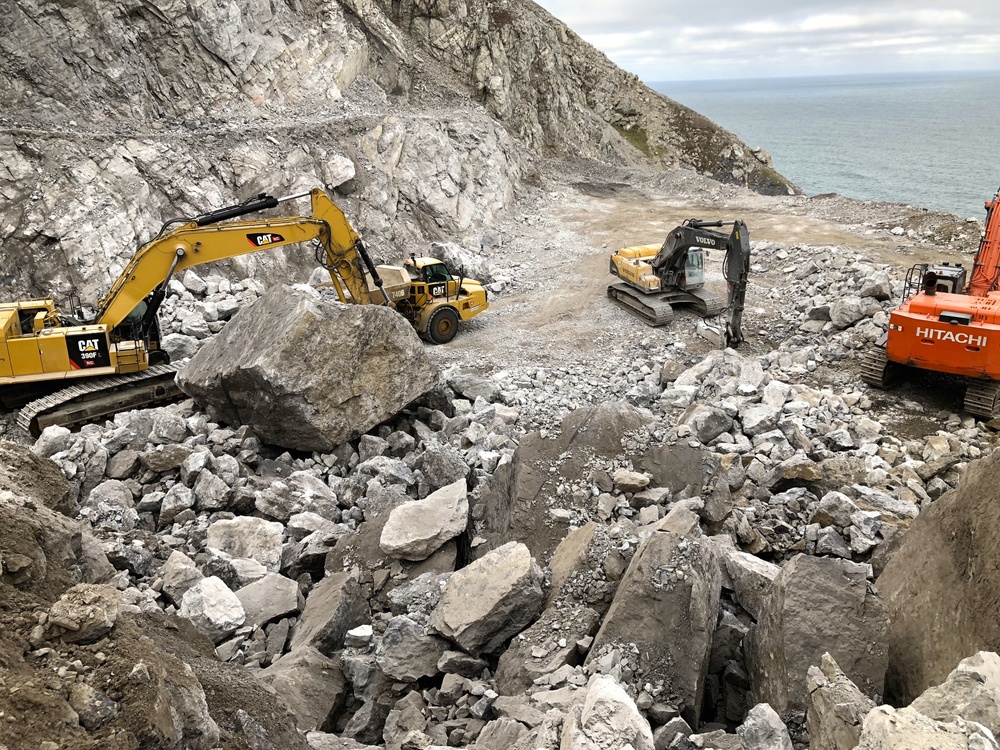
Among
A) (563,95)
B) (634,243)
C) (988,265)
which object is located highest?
(563,95)

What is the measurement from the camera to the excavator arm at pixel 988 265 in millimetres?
13250

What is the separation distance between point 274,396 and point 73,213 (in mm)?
11045

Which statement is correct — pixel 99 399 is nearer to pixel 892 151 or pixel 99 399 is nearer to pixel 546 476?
pixel 546 476

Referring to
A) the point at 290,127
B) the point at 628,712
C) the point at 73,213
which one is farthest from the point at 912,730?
the point at 290,127

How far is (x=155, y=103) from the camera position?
71.1 feet

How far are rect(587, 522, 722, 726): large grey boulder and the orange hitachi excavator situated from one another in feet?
27.6

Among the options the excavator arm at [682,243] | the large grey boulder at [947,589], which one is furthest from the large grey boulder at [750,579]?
the excavator arm at [682,243]

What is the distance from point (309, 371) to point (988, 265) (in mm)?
11943

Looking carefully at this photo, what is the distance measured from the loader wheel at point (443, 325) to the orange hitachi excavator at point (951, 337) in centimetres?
868

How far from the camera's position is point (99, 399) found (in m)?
12.9

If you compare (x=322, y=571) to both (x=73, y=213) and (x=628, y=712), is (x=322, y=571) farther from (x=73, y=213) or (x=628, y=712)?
(x=73, y=213)

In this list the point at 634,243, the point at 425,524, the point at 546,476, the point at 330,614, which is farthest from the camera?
the point at 634,243

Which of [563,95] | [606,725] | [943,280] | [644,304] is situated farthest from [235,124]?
[606,725]

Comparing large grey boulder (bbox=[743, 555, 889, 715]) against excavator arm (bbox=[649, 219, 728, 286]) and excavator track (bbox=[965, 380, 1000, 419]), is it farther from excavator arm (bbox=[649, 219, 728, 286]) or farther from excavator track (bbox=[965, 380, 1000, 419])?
excavator arm (bbox=[649, 219, 728, 286])
